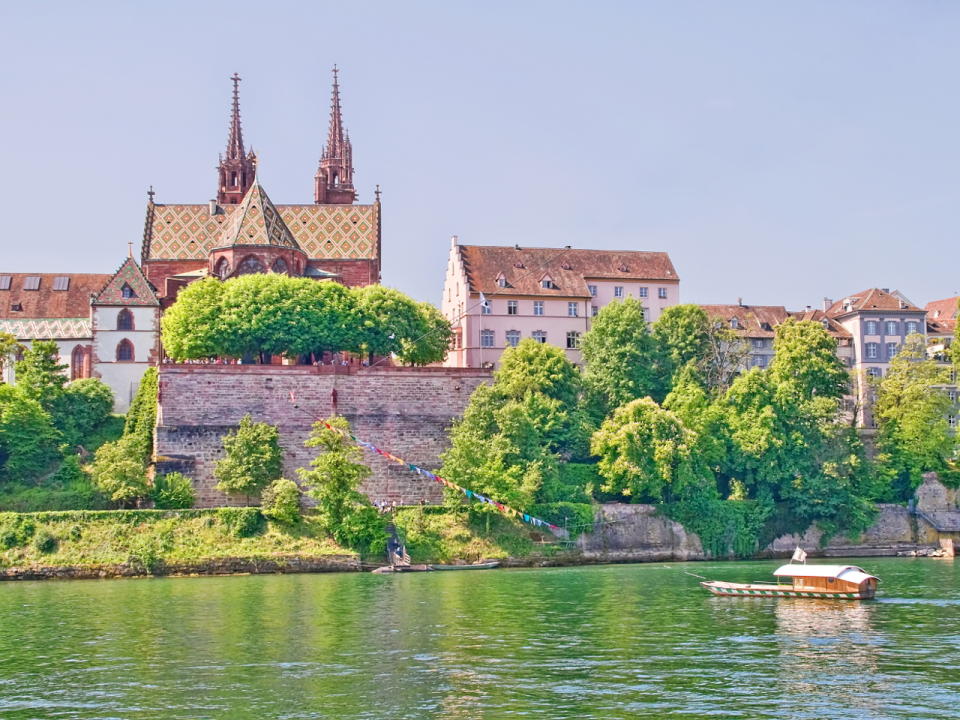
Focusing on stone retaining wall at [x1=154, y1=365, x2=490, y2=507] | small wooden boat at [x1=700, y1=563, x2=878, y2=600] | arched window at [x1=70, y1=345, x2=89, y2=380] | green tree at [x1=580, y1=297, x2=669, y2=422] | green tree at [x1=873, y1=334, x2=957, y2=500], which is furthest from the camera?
arched window at [x1=70, y1=345, x2=89, y2=380]

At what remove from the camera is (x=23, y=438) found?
7894 centimetres

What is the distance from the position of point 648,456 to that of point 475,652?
39.8m

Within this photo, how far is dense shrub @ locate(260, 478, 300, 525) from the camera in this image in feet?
241

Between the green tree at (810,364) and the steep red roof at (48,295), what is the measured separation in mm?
51634

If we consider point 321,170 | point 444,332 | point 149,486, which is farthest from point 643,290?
point 149,486

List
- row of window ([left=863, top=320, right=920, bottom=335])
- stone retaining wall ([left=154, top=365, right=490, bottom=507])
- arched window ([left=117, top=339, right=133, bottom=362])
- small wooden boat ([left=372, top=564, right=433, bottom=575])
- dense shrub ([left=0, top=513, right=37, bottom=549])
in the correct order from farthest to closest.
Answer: row of window ([left=863, top=320, right=920, bottom=335]), arched window ([left=117, top=339, right=133, bottom=362]), stone retaining wall ([left=154, top=365, right=490, bottom=507]), small wooden boat ([left=372, top=564, right=433, bottom=575]), dense shrub ([left=0, top=513, right=37, bottom=549])

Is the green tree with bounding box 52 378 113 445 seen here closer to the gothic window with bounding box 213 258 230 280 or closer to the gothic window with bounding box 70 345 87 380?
the gothic window with bounding box 70 345 87 380

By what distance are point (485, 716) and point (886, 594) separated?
29.7 metres

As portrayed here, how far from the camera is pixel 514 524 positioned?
7638 centimetres

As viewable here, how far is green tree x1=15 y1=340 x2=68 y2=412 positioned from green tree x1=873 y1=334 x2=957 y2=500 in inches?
2103

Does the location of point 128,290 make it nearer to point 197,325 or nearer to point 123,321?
point 123,321

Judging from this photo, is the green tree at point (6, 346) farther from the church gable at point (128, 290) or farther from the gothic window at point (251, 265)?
the gothic window at point (251, 265)

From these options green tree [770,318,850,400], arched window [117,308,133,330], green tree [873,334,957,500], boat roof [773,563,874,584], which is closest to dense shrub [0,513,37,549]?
arched window [117,308,133,330]

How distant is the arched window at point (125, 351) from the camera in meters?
95.9
